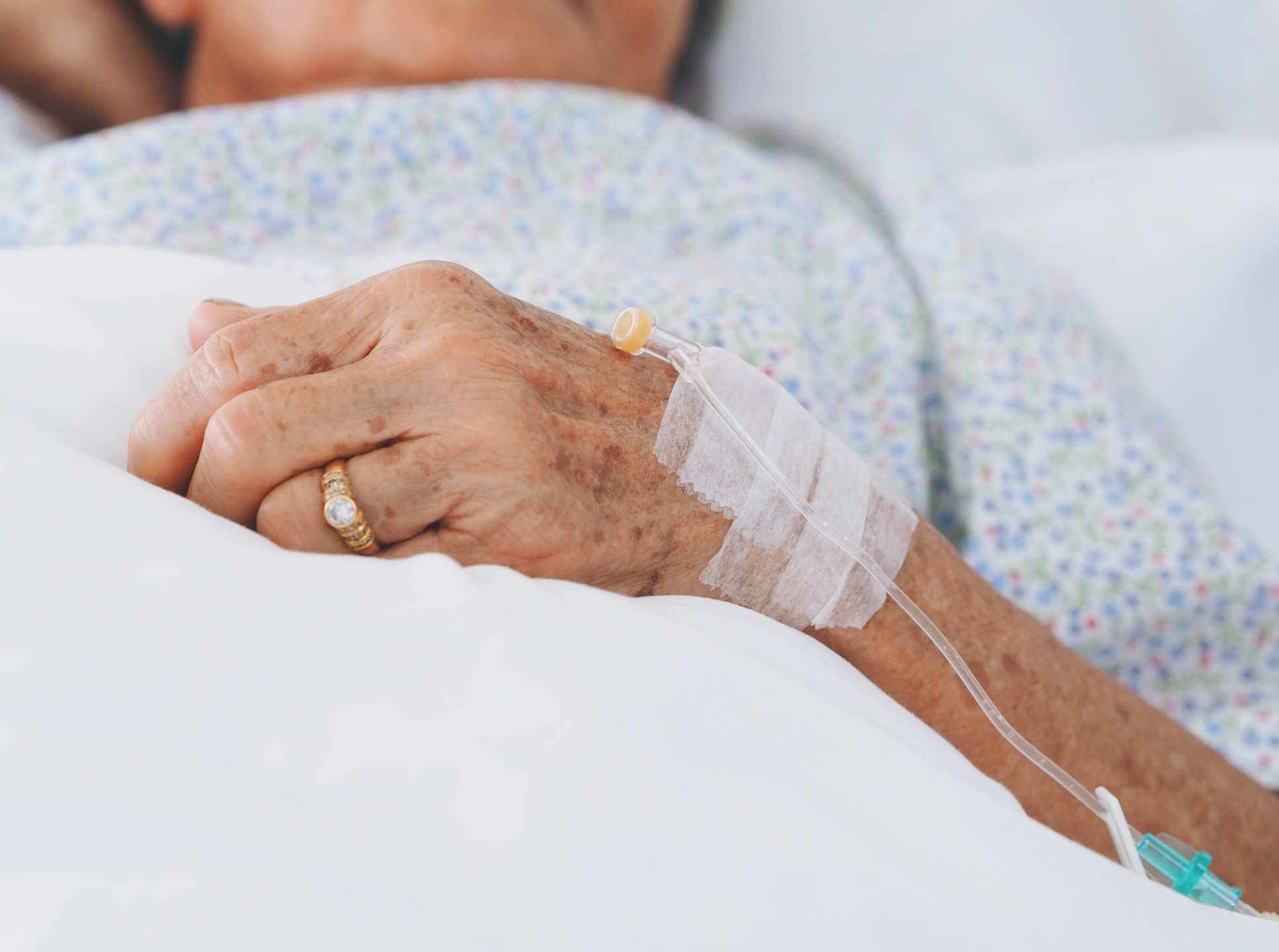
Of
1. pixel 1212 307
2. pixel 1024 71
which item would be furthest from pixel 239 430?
pixel 1024 71

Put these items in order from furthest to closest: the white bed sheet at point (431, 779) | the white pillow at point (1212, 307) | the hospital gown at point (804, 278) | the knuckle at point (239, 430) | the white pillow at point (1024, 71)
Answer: the white pillow at point (1024, 71) → the white pillow at point (1212, 307) → the hospital gown at point (804, 278) → the knuckle at point (239, 430) → the white bed sheet at point (431, 779)

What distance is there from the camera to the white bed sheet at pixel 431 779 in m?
0.39

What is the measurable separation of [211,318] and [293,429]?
155 millimetres

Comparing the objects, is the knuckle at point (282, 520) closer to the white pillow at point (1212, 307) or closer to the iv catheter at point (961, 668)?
the iv catheter at point (961, 668)

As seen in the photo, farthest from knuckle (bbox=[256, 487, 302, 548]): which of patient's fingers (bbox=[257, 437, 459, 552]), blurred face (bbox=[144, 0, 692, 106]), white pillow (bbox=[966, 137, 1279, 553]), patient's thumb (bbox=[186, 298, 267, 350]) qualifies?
white pillow (bbox=[966, 137, 1279, 553])

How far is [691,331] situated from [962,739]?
389 mm

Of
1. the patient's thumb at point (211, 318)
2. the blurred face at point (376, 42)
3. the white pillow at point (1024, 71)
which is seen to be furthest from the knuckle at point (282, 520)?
the white pillow at point (1024, 71)

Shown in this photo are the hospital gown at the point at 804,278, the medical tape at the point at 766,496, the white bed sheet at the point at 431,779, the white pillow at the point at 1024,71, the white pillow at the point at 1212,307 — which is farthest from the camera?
the white pillow at the point at 1024,71

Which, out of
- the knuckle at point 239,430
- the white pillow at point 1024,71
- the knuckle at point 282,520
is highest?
the white pillow at point 1024,71

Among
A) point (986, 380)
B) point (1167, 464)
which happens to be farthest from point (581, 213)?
point (1167, 464)

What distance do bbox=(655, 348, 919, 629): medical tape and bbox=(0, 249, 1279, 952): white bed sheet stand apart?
0.12 metres

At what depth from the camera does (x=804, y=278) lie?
3.89 ft

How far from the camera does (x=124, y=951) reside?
362 millimetres

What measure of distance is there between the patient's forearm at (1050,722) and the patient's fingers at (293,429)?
329 mm
